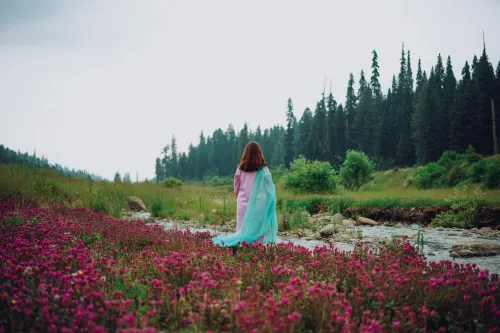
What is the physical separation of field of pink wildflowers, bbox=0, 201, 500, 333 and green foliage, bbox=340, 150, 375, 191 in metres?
28.5

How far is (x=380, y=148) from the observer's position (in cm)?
6000

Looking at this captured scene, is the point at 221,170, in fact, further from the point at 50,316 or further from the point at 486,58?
the point at 50,316

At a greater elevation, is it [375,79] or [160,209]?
[375,79]

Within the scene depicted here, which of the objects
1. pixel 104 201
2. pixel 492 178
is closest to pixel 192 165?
pixel 492 178

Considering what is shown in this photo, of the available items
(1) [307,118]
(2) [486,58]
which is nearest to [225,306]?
(2) [486,58]

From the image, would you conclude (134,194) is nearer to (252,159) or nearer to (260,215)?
(252,159)

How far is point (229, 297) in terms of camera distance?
11.6 feet

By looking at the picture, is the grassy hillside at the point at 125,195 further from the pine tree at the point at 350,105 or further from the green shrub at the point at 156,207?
the pine tree at the point at 350,105

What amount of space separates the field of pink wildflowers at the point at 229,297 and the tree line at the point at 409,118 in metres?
46.7

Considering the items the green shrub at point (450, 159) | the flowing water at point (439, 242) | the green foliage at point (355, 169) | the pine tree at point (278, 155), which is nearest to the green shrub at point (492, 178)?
the green foliage at point (355, 169)

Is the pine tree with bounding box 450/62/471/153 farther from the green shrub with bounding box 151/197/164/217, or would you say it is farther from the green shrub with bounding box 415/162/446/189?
the green shrub with bounding box 151/197/164/217

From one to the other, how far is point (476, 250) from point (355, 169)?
25.3 m

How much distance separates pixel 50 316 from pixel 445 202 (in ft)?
55.2

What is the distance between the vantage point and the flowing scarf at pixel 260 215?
7.39 metres
